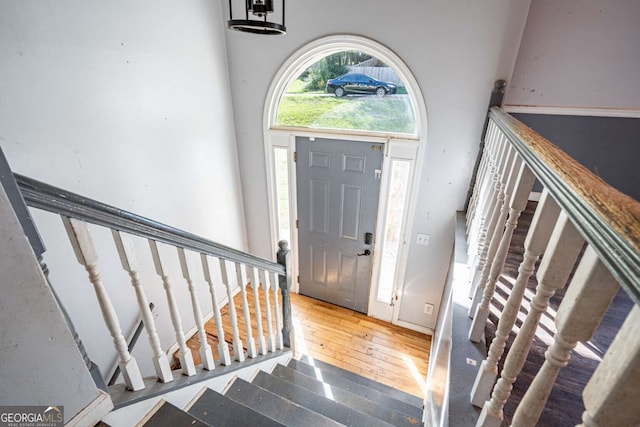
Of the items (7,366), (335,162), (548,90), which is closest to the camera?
(7,366)

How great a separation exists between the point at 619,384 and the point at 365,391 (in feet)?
7.68

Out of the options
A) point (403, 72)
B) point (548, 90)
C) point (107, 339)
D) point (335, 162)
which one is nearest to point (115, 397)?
point (107, 339)

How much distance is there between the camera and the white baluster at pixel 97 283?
839 mm

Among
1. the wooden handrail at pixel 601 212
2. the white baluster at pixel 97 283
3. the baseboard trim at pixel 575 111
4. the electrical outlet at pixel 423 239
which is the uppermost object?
the baseboard trim at pixel 575 111

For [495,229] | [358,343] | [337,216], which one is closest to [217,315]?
[495,229]

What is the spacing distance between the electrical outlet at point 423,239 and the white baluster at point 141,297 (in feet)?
7.87

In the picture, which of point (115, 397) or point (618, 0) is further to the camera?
point (618, 0)

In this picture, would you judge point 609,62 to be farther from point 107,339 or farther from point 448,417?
point 107,339

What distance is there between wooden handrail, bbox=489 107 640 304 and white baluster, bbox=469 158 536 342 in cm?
18

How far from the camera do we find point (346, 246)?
333 centimetres

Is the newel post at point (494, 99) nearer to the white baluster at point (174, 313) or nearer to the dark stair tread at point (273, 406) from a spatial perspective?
the dark stair tread at point (273, 406)

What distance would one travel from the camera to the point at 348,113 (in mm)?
2898

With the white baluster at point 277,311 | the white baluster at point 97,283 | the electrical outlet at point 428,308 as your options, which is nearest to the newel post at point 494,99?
the electrical outlet at point 428,308

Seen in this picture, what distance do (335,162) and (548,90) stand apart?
6.17 ft
